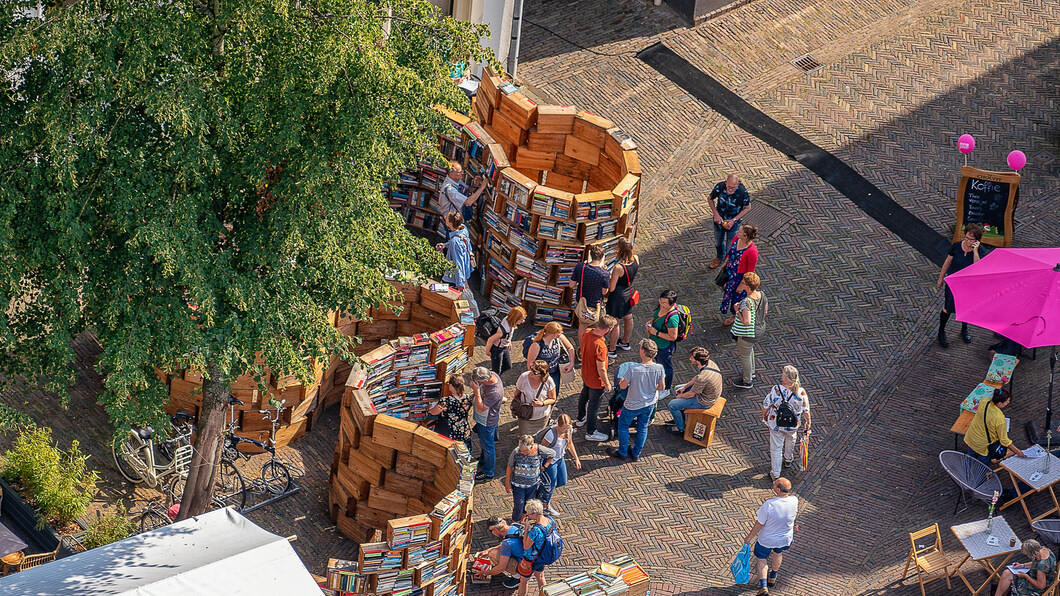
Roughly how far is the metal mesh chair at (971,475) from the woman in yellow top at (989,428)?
16 cm

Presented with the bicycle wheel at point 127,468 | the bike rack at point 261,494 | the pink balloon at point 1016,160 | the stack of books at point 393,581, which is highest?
the pink balloon at point 1016,160

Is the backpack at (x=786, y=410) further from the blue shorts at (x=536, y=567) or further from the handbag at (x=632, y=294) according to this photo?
the blue shorts at (x=536, y=567)

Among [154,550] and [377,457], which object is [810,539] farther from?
[154,550]

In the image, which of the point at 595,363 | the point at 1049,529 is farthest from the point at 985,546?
the point at 595,363

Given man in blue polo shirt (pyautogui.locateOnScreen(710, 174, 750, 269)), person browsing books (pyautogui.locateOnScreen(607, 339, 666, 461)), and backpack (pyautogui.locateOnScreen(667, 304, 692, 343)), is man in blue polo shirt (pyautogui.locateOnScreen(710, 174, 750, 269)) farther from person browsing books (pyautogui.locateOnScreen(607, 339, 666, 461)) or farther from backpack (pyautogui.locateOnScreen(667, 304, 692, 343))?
person browsing books (pyautogui.locateOnScreen(607, 339, 666, 461))

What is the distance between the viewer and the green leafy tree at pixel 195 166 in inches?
452

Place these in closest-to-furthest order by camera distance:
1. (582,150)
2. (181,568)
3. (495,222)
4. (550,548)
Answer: (181,568) < (550,548) < (495,222) < (582,150)

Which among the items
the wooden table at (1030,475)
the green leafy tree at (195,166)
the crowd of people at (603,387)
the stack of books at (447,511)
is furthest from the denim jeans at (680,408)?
the green leafy tree at (195,166)

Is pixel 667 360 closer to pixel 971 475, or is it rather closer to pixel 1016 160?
pixel 971 475

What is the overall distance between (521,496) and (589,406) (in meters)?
2.12

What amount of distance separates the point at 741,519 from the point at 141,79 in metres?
8.57

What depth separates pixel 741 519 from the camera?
1645cm

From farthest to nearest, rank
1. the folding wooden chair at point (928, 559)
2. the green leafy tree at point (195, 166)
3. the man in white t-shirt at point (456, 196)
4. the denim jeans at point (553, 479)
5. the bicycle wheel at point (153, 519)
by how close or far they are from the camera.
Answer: the man in white t-shirt at point (456, 196), the bicycle wheel at point (153, 519), the denim jeans at point (553, 479), the folding wooden chair at point (928, 559), the green leafy tree at point (195, 166)

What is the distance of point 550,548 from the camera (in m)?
14.4
